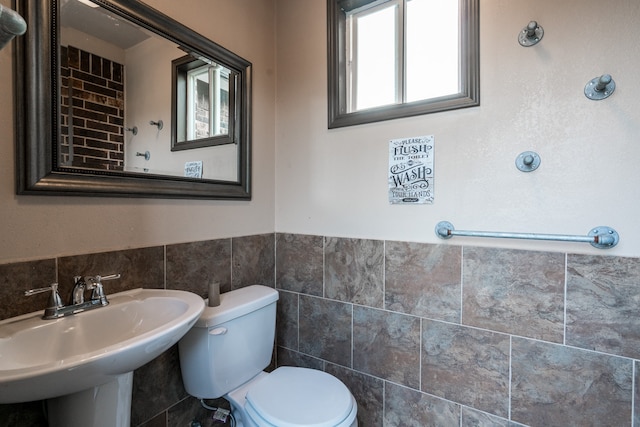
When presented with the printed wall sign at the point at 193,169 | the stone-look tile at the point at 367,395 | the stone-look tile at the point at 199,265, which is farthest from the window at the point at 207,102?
the stone-look tile at the point at 367,395

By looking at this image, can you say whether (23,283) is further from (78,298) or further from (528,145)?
(528,145)

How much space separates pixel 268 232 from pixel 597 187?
56.4 inches

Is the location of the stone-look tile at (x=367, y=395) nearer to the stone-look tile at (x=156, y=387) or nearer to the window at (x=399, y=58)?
the stone-look tile at (x=156, y=387)

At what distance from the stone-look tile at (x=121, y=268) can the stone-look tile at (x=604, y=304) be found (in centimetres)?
153

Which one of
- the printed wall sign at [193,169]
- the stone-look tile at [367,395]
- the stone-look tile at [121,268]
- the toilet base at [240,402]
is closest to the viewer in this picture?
the stone-look tile at [121,268]

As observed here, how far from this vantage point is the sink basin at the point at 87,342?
1.99ft

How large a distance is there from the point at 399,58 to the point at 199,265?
1348 millimetres

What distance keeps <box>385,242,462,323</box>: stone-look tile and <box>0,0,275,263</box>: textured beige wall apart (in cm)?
75

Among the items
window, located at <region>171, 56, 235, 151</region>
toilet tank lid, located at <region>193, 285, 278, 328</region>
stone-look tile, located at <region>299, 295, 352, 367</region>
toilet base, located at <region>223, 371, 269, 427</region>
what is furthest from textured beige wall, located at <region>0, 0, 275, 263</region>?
toilet base, located at <region>223, 371, 269, 427</region>

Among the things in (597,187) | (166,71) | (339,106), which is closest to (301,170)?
(339,106)

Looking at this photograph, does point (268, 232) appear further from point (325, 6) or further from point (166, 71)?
point (325, 6)

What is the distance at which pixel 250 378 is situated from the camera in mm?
1339

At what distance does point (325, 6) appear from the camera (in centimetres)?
157

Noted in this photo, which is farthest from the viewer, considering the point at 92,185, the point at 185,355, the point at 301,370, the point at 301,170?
the point at 301,170
